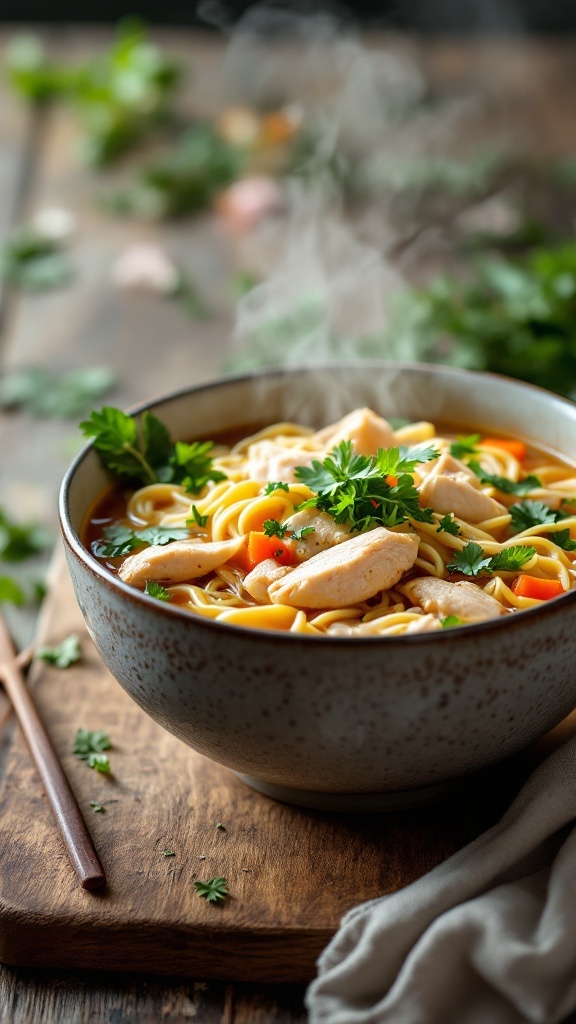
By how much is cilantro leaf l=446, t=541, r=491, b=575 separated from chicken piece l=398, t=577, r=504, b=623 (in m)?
0.10

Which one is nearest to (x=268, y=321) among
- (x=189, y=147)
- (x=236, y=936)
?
(x=189, y=147)

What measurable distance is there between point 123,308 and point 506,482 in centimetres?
384

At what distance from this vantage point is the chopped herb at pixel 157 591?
3.21 m

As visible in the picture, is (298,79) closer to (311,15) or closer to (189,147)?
(311,15)

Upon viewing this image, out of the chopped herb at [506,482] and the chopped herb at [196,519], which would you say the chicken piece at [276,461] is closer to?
the chopped herb at [196,519]

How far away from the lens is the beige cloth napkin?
2.63 m

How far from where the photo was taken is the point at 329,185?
7.78 meters

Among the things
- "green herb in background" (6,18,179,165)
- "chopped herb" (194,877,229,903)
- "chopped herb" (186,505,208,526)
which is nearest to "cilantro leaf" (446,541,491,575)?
"chopped herb" (186,505,208,526)

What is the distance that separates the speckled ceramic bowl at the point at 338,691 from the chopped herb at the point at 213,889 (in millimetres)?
309

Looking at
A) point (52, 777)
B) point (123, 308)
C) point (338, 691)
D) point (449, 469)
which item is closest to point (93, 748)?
point (52, 777)

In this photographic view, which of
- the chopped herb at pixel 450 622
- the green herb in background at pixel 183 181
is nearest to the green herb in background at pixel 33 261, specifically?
the green herb in background at pixel 183 181

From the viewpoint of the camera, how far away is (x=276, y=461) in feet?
12.1

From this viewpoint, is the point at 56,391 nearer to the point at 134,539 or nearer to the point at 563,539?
the point at 134,539

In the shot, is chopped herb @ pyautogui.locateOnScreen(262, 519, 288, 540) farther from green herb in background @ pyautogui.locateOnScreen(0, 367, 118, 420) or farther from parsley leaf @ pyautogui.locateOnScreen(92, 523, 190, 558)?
green herb in background @ pyautogui.locateOnScreen(0, 367, 118, 420)
